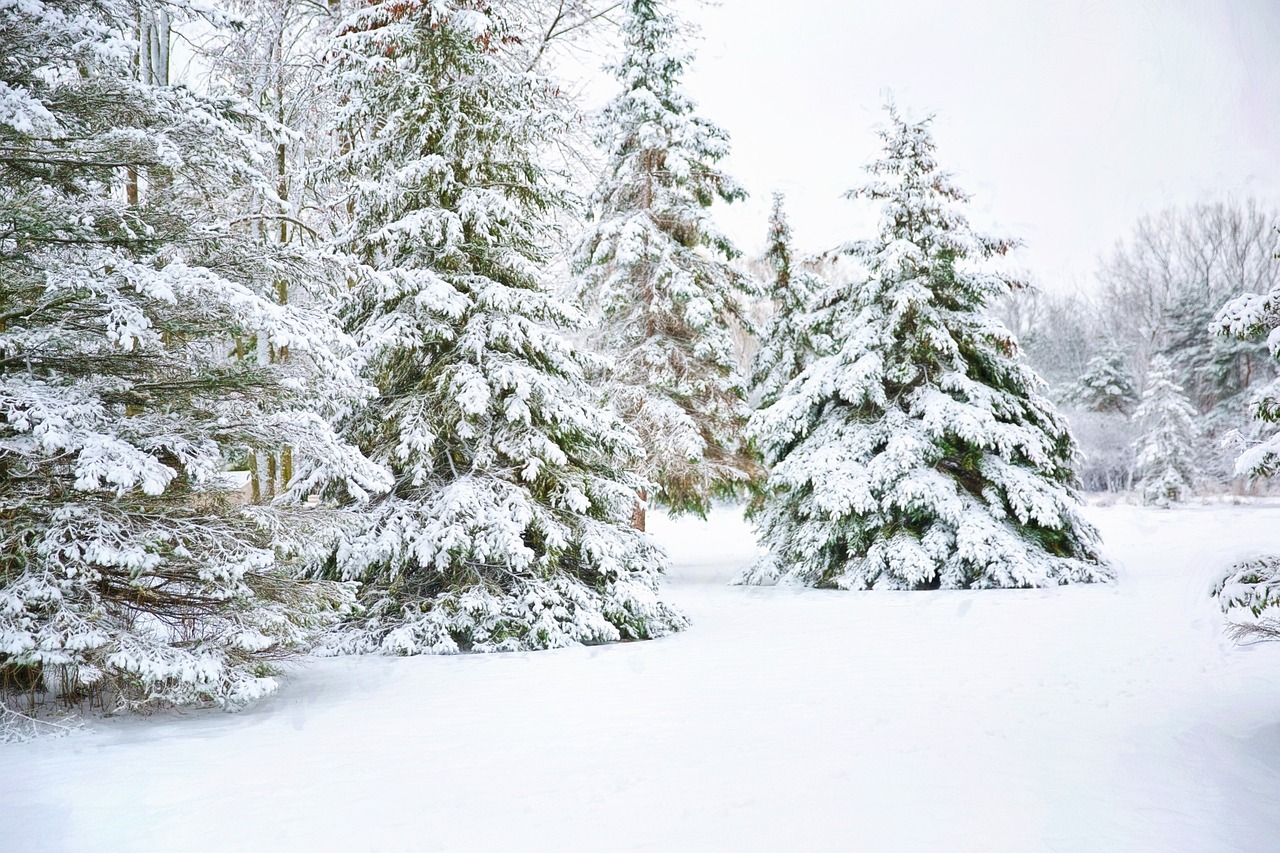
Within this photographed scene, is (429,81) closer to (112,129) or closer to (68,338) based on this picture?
(112,129)

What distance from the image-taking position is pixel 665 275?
14.3 metres

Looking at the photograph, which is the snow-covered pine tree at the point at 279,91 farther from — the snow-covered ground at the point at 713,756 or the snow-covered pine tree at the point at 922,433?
the snow-covered pine tree at the point at 922,433

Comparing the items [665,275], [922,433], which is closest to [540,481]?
[922,433]

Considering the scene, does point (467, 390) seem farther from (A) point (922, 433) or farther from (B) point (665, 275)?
(A) point (922, 433)

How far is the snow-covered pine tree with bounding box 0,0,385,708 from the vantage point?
4.87 meters

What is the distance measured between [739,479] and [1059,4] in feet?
28.2

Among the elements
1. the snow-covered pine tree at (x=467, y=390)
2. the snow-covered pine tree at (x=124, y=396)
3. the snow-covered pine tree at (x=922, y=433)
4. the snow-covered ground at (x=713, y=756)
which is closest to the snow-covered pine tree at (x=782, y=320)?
the snow-covered pine tree at (x=922, y=433)

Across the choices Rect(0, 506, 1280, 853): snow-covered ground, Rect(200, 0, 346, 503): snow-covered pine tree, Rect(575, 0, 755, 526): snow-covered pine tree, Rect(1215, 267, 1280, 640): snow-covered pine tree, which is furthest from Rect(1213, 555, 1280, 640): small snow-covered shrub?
Rect(575, 0, 755, 526): snow-covered pine tree

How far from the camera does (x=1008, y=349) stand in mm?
12867

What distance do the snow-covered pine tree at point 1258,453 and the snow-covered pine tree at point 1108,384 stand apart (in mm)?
33376

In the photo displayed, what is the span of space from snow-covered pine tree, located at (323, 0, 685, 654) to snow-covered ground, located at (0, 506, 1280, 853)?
70 cm

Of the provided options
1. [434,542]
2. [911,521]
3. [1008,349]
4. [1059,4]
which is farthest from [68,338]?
[1008,349]

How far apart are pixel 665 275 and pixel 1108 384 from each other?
27308 mm

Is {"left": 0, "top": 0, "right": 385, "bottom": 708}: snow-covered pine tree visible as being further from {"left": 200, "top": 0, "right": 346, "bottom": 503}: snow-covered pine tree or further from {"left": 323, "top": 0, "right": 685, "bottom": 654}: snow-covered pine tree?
{"left": 200, "top": 0, "right": 346, "bottom": 503}: snow-covered pine tree
